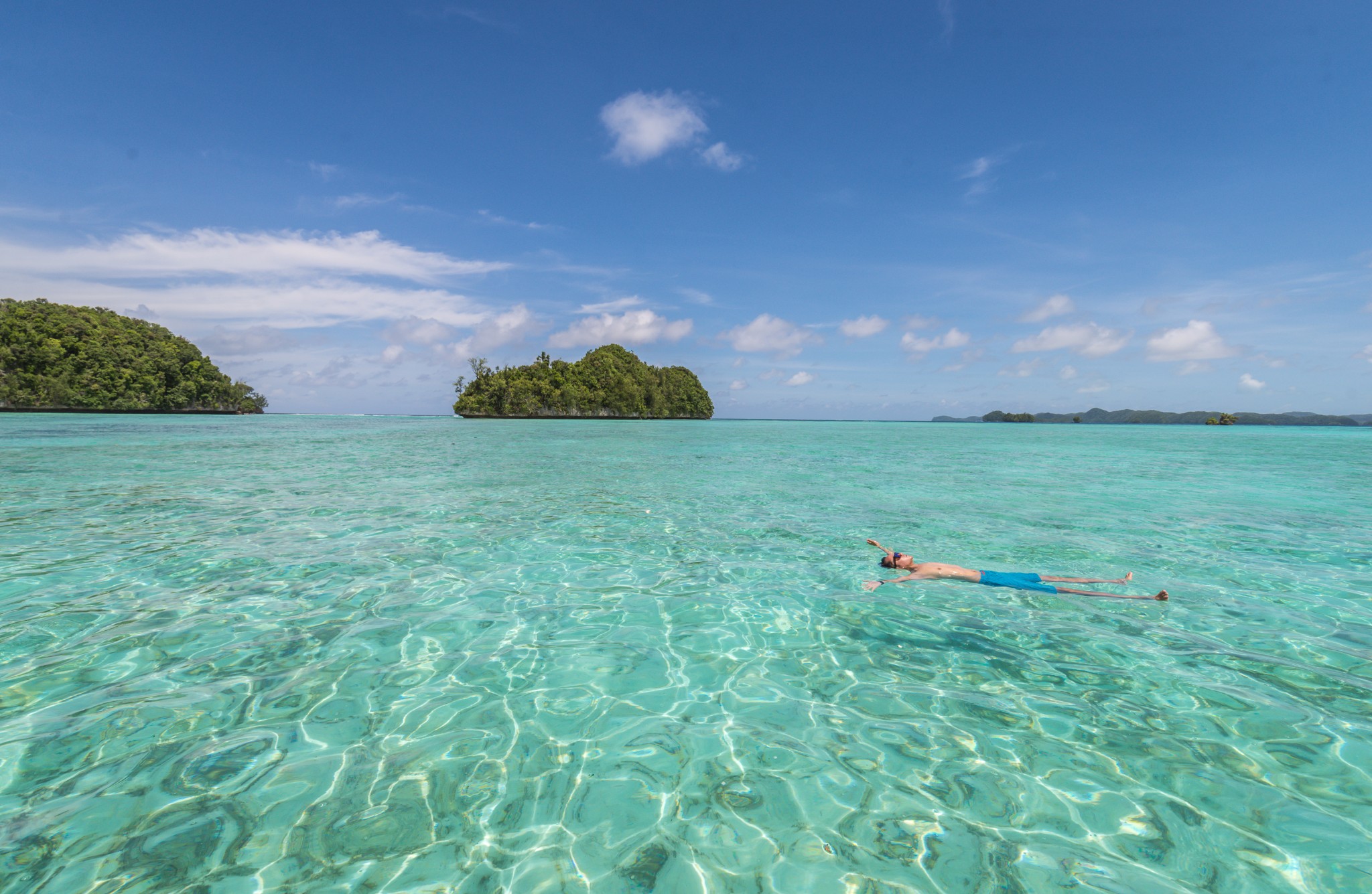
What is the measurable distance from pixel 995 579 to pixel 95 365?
143422 millimetres

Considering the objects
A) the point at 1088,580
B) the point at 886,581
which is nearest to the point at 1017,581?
the point at 1088,580

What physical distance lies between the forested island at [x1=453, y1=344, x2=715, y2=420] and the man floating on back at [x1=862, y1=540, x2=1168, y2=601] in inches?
5456

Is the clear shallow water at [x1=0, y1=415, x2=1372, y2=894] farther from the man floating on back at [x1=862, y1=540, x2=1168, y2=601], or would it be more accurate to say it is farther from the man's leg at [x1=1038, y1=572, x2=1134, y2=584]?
the man's leg at [x1=1038, y1=572, x2=1134, y2=584]

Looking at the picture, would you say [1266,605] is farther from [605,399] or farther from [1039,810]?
[605,399]

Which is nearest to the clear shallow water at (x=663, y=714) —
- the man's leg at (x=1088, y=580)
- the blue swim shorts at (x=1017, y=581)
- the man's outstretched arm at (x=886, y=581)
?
the blue swim shorts at (x=1017, y=581)

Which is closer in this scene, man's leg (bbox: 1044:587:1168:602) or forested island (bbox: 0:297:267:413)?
man's leg (bbox: 1044:587:1168:602)

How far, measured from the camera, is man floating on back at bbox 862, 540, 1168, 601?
752cm

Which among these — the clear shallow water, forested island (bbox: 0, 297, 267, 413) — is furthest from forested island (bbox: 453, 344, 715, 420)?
the clear shallow water

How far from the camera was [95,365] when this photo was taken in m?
98.1

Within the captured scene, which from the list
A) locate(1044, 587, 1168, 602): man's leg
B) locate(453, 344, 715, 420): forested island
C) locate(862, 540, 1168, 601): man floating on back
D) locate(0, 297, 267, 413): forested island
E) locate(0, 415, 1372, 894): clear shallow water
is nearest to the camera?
locate(0, 415, 1372, 894): clear shallow water

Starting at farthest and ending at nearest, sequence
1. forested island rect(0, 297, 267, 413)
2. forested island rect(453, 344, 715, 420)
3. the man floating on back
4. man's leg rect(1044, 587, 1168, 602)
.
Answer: forested island rect(453, 344, 715, 420)
forested island rect(0, 297, 267, 413)
the man floating on back
man's leg rect(1044, 587, 1168, 602)

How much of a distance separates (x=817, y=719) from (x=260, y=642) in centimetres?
560

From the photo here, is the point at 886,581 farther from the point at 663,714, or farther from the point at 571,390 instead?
the point at 571,390

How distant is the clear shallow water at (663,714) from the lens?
3.07 metres
